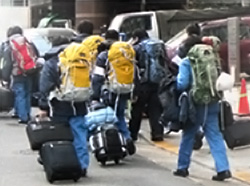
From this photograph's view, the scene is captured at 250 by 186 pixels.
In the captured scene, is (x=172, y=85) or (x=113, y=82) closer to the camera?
(x=172, y=85)

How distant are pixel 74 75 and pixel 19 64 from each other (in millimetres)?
5401

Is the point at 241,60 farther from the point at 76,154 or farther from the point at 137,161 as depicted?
the point at 76,154

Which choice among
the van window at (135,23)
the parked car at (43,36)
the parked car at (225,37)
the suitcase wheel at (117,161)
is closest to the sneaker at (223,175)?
the suitcase wheel at (117,161)

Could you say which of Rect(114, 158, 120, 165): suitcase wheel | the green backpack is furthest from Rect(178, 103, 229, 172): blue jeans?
Rect(114, 158, 120, 165): suitcase wheel

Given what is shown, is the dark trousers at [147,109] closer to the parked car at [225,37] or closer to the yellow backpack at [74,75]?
the yellow backpack at [74,75]

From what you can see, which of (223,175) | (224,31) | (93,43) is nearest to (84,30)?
(93,43)

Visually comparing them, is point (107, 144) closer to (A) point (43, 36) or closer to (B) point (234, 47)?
(B) point (234, 47)

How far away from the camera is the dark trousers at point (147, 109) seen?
1215 cm

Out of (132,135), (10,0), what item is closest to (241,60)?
(132,135)

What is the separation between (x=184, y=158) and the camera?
31.8 ft

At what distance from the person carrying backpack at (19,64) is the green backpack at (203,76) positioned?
226 inches

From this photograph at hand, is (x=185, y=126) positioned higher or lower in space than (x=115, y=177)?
higher

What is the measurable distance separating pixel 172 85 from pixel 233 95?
29.5ft

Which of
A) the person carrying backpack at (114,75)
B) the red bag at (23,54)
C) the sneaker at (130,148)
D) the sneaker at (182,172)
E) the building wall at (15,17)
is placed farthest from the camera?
the building wall at (15,17)
